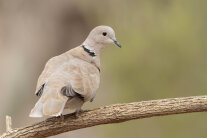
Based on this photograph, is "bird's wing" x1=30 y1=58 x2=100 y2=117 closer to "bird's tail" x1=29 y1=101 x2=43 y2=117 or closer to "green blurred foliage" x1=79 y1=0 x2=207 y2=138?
"bird's tail" x1=29 y1=101 x2=43 y2=117

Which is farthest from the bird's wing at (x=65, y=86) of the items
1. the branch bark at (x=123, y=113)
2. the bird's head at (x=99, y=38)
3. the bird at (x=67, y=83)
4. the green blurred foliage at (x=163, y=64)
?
the green blurred foliage at (x=163, y=64)

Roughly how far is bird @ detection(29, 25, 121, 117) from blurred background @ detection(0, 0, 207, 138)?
3.72 meters

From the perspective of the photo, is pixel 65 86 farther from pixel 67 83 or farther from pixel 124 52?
pixel 124 52

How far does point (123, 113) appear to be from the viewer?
4.24 meters

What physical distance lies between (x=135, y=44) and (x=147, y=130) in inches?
46.7

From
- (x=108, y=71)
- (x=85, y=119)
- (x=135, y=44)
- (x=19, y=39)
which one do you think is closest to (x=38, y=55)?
(x=19, y=39)

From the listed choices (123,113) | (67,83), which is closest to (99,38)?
(67,83)

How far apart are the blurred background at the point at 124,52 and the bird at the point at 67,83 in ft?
12.2

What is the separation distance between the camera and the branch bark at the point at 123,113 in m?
4.20

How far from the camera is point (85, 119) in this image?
14.1ft

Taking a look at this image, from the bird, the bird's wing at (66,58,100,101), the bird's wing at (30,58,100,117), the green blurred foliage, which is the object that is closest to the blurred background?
the green blurred foliage

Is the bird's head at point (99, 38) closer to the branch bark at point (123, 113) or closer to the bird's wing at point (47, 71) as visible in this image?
the bird's wing at point (47, 71)

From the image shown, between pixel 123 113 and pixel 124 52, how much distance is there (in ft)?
14.6

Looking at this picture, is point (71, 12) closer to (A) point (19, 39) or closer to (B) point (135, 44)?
(A) point (19, 39)
